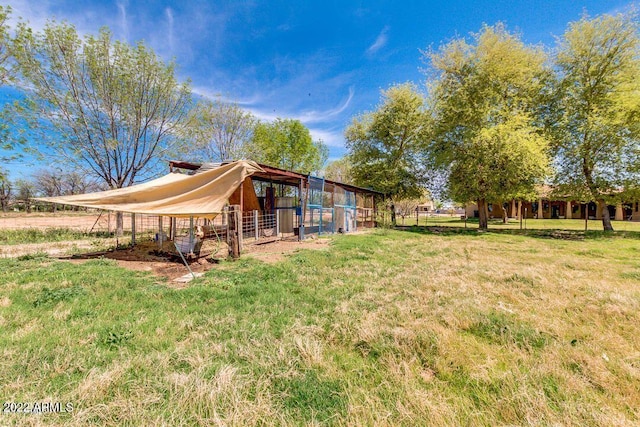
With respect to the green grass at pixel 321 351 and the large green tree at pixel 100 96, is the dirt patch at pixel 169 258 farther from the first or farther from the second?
the large green tree at pixel 100 96

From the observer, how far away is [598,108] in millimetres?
14055

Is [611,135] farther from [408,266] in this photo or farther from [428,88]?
[408,266]

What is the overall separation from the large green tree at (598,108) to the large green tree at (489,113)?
1.25 m

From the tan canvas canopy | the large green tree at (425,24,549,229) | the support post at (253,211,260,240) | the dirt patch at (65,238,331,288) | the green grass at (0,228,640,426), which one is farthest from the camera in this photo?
the large green tree at (425,24,549,229)

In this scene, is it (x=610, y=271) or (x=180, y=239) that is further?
(x=180, y=239)

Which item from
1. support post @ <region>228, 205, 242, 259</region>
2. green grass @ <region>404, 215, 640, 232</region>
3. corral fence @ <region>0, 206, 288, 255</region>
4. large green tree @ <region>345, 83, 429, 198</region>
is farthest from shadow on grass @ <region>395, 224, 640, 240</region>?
support post @ <region>228, 205, 242, 259</region>

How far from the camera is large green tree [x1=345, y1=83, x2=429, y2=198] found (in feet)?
66.3

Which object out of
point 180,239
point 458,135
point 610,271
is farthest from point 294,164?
point 610,271

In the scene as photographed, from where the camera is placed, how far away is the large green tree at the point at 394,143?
2020 cm

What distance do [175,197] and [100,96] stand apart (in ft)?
35.3

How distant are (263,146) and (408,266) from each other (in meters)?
22.5

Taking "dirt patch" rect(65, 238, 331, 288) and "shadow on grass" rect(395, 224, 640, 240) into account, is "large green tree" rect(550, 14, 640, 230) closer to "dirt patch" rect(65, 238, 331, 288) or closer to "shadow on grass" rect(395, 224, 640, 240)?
"shadow on grass" rect(395, 224, 640, 240)

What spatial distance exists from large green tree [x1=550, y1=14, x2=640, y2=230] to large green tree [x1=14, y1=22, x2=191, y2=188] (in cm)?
2262

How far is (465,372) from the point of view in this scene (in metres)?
2.20
